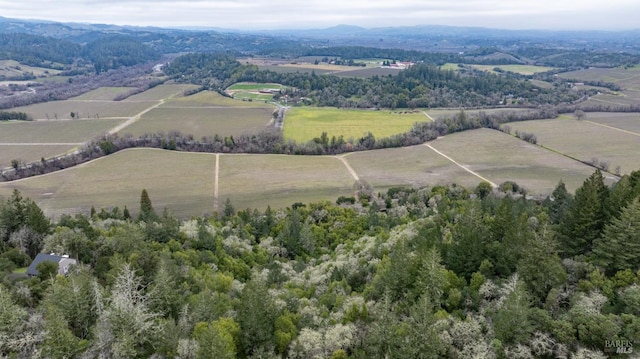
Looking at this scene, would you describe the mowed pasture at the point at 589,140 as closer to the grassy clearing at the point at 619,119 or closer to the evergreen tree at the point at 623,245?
the grassy clearing at the point at 619,119

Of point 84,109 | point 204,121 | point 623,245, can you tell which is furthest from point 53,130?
point 623,245

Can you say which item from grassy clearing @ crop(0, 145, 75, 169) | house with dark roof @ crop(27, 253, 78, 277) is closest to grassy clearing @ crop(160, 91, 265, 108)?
grassy clearing @ crop(0, 145, 75, 169)

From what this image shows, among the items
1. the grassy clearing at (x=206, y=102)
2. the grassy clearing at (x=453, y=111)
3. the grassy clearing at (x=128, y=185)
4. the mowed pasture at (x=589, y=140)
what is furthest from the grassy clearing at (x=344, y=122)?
the grassy clearing at (x=128, y=185)

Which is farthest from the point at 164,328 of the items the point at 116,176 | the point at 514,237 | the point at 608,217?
the point at 116,176

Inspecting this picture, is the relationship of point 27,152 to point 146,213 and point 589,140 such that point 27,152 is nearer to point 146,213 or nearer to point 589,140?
point 146,213

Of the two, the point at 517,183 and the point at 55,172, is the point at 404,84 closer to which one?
the point at 517,183

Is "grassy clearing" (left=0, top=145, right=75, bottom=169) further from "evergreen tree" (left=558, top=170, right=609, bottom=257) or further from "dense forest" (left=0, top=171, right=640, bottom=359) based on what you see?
"evergreen tree" (left=558, top=170, right=609, bottom=257)
